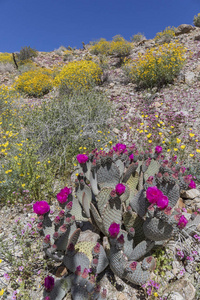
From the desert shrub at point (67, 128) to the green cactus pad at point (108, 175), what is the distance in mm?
1377

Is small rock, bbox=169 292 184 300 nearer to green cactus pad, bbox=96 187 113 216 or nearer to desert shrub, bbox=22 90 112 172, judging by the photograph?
green cactus pad, bbox=96 187 113 216

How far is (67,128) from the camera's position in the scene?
4.81 metres

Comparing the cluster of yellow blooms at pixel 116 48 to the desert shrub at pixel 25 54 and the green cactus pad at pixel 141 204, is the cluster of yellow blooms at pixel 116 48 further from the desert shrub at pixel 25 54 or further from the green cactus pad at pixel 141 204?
the green cactus pad at pixel 141 204

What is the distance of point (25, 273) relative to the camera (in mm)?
2078

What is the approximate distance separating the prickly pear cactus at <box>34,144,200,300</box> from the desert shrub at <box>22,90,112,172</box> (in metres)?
1.48

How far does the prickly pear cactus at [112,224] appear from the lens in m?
1.62

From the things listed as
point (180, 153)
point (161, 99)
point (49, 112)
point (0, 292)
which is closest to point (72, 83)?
point (49, 112)

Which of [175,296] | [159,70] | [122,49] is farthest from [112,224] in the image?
[122,49]

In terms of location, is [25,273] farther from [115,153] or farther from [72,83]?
[72,83]

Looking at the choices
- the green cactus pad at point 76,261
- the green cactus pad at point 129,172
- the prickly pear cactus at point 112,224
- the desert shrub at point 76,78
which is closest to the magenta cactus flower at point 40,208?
the prickly pear cactus at point 112,224

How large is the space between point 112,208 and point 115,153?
90cm

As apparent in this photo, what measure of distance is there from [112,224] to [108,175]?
35.4 inches

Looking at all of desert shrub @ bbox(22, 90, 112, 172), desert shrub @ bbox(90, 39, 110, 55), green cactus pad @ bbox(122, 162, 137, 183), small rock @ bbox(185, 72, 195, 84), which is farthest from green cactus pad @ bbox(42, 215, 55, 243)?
desert shrub @ bbox(90, 39, 110, 55)

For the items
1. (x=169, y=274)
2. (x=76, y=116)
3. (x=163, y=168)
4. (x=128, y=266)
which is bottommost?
(x=169, y=274)
